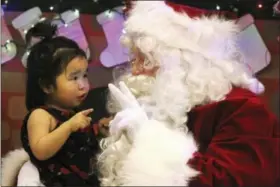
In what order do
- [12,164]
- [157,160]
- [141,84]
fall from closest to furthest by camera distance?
[157,160] < [141,84] < [12,164]

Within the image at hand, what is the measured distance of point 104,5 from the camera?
1156 millimetres

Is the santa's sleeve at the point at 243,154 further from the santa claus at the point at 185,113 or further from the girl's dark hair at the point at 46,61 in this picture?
the girl's dark hair at the point at 46,61

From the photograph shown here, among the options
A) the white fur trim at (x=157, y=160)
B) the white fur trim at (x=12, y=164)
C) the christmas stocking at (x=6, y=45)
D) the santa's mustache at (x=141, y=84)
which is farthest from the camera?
the christmas stocking at (x=6, y=45)

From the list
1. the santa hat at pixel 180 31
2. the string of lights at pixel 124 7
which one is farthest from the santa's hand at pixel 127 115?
the string of lights at pixel 124 7

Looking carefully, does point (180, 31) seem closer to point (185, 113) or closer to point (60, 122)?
point (185, 113)

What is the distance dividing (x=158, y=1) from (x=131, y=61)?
109mm

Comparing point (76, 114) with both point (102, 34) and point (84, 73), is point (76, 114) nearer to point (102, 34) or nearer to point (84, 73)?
point (84, 73)

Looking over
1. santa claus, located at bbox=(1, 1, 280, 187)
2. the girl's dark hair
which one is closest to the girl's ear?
the girl's dark hair

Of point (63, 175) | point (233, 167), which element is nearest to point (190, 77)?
point (233, 167)

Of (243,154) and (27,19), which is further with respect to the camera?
(27,19)

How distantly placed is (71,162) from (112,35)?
329 mm

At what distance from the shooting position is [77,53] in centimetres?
92

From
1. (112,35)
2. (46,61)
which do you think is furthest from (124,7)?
(46,61)

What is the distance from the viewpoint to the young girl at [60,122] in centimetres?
87
